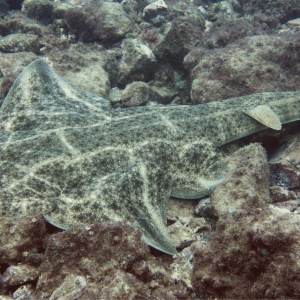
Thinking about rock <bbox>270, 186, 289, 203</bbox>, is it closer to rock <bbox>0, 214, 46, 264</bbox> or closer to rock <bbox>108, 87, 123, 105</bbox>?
rock <bbox>0, 214, 46, 264</bbox>

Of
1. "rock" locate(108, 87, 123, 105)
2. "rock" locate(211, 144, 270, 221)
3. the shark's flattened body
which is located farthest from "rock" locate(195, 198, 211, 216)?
"rock" locate(108, 87, 123, 105)

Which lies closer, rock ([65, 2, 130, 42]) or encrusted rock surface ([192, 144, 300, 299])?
encrusted rock surface ([192, 144, 300, 299])

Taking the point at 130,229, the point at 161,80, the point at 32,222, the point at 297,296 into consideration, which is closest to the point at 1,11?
the point at 161,80

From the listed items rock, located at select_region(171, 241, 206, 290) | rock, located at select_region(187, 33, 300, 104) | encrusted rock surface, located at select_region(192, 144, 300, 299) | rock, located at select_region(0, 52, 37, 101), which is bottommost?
rock, located at select_region(171, 241, 206, 290)

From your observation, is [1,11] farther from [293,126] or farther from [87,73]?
[293,126]

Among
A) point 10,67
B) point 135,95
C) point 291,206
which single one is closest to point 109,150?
point 291,206
